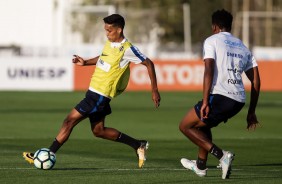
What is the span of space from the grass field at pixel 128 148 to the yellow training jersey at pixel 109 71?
43.4 inches

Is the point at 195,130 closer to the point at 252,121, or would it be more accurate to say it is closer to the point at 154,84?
the point at 252,121

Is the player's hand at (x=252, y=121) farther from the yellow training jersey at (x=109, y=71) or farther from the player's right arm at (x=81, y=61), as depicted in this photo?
the player's right arm at (x=81, y=61)

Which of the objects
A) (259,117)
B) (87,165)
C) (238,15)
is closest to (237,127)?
(259,117)

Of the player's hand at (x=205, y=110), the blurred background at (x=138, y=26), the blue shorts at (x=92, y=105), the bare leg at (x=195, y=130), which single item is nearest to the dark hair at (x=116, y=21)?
the blue shorts at (x=92, y=105)

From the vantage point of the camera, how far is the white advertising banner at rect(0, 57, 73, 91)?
41094 mm

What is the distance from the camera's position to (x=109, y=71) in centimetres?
1445

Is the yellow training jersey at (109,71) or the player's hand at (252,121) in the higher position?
the yellow training jersey at (109,71)

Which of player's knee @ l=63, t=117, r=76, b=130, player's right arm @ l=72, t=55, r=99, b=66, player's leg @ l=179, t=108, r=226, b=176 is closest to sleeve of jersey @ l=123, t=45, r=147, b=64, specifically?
player's right arm @ l=72, t=55, r=99, b=66

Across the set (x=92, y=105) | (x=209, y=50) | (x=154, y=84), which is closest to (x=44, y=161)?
(x=92, y=105)

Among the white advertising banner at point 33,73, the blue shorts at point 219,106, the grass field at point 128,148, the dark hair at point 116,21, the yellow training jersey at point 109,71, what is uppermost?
the dark hair at point 116,21

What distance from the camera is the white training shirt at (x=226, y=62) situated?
13.1 m

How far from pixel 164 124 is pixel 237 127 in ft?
5.79

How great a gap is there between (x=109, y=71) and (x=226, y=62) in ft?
6.50

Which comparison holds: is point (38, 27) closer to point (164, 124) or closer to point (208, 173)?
point (164, 124)
